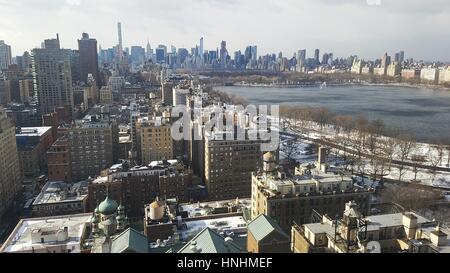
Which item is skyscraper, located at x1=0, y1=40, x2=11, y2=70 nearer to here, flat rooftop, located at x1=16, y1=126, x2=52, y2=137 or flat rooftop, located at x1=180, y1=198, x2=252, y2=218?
flat rooftop, located at x1=16, y1=126, x2=52, y2=137

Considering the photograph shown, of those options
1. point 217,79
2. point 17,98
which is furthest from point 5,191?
point 217,79

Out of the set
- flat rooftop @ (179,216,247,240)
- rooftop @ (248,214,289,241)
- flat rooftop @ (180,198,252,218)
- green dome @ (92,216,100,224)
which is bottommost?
flat rooftop @ (180,198,252,218)

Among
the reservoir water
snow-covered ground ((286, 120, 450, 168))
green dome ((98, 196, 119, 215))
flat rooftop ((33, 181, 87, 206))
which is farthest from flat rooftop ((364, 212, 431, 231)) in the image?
the reservoir water

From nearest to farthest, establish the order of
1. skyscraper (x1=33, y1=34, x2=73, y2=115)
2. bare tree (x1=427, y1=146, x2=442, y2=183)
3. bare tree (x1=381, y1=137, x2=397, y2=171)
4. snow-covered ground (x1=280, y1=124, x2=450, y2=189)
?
snow-covered ground (x1=280, y1=124, x2=450, y2=189) → bare tree (x1=427, y1=146, x2=442, y2=183) → bare tree (x1=381, y1=137, x2=397, y2=171) → skyscraper (x1=33, y1=34, x2=73, y2=115)

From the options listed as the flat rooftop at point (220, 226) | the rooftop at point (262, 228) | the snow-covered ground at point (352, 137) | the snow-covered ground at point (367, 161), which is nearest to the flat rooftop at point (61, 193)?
the flat rooftop at point (220, 226)

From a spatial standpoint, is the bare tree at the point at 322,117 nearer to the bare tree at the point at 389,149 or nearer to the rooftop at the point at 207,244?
the bare tree at the point at 389,149

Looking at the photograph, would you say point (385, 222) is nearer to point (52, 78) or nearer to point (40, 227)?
point (40, 227)
